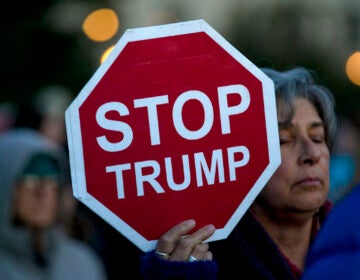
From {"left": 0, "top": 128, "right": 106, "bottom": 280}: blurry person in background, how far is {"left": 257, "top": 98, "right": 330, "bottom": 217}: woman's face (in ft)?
6.19

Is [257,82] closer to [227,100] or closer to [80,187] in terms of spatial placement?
[227,100]

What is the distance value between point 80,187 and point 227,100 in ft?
1.35

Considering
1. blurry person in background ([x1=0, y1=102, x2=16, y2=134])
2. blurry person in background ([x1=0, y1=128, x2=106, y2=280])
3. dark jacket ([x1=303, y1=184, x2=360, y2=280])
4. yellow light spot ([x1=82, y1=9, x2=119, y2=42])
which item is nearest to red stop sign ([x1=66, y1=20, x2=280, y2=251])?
dark jacket ([x1=303, y1=184, x2=360, y2=280])

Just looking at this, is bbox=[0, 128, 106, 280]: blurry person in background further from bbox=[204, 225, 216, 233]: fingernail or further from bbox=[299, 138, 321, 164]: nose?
bbox=[204, 225, 216, 233]: fingernail

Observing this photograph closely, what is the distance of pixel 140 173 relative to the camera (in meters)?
3.14

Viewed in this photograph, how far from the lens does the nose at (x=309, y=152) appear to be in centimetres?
377

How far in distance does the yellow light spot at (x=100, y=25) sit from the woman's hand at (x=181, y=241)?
11630 mm

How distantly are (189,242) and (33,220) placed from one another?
8.72 ft

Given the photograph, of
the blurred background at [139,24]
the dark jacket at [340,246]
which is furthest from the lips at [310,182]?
the blurred background at [139,24]

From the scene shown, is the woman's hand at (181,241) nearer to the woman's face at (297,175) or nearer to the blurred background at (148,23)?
the woman's face at (297,175)

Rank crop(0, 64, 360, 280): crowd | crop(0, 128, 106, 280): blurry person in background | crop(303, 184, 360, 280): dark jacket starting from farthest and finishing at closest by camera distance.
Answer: crop(0, 128, 106, 280): blurry person in background
crop(0, 64, 360, 280): crowd
crop(303, 184, 360, 280): dark jacket

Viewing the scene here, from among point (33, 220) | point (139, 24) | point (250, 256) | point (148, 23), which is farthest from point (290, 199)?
point (148, 23)

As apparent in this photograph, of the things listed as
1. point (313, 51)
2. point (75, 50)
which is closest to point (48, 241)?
point (75, 50)

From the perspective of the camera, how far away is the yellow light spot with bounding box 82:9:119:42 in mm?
14820
